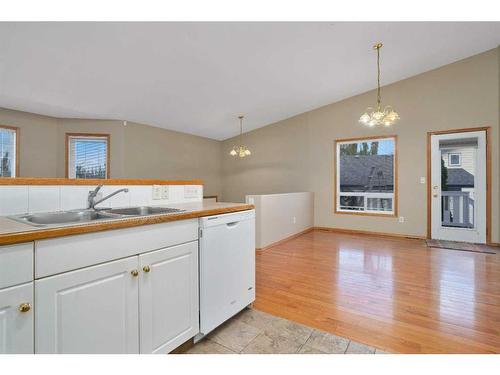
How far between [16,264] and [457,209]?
5754mm

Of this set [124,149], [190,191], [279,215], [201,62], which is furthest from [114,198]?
[124,149]

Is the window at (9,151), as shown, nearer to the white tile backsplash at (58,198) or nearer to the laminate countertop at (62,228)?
the white tile backsplash at (58,198)

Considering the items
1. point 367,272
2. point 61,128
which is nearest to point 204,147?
point 61,128

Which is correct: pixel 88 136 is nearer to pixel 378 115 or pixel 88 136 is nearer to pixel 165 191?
pixel 165 191

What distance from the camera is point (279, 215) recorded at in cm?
436

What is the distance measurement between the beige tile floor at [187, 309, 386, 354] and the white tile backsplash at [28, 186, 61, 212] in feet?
3.82

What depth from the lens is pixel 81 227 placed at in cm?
96

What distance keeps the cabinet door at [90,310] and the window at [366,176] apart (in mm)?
5017

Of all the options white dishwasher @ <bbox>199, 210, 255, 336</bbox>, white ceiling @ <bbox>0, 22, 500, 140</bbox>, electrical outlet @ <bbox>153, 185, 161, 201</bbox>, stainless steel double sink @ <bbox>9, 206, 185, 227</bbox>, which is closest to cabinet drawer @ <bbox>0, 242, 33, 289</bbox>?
stainless steel double sink @ <bbox>9, 206, 185, 227</bbox>
